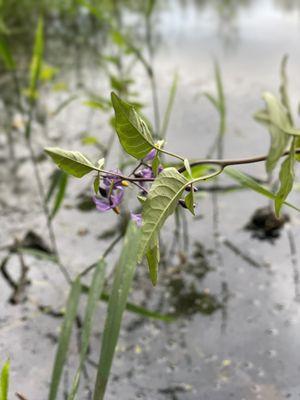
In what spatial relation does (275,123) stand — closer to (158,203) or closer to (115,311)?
(158,203)

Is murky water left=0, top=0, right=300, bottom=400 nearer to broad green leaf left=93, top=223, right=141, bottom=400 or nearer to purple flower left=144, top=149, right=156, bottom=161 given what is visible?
broad green leaf left=93, top=223, right=141, bottom=400

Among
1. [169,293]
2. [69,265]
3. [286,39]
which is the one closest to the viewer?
[169,293]

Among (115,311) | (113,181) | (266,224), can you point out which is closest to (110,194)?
(113,181)

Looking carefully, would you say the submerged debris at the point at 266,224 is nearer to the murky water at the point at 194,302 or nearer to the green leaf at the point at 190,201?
the murky water at the point at 194,302

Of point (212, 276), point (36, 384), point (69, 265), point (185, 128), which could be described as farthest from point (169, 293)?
point (185, 128)

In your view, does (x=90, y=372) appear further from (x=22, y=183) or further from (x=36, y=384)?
(x=22, y=183)

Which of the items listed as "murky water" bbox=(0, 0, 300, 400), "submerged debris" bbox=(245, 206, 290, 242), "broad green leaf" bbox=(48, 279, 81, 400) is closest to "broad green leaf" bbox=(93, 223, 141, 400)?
"broad green leaf" bbox=(48, 279, 81, 400)
